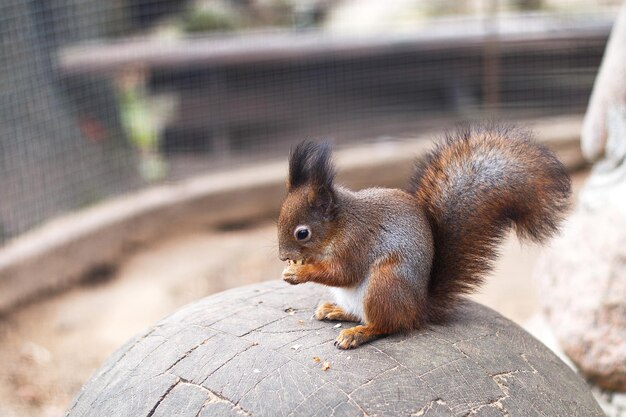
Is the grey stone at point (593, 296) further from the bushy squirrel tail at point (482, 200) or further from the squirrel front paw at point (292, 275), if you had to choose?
the squirrel front paw at point (292, 275)

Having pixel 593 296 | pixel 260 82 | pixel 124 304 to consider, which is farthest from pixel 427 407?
pixel 260 82

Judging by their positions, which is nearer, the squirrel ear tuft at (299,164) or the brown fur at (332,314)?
the squirrel ear tuft at (299,164)

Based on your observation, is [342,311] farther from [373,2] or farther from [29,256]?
[373,2]

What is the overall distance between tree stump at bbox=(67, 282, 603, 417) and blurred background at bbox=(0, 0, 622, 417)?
2.67 meters

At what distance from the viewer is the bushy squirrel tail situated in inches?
84.0

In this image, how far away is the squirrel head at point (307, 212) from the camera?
212 cm

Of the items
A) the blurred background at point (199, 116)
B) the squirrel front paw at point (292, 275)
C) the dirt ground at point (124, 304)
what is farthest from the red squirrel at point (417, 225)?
the blurred background at point (199, 116)


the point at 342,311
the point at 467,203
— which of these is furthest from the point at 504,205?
the point at 342,311

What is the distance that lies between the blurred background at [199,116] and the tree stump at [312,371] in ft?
8.76

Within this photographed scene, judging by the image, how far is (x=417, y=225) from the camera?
7.03ft

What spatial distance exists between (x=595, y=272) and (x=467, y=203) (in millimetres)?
1274

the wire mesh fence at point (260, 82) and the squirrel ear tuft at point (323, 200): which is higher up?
the squirrel ear tuft at point (323, 200)

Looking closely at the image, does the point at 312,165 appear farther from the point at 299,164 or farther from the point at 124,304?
the point at 124,304

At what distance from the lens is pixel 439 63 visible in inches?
267
